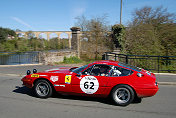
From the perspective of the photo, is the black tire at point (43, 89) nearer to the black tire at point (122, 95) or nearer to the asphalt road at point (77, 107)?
the asphalt road at point (77, 107)

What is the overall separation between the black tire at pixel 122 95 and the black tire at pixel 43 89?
212 cm

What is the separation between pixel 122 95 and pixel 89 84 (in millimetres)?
1082

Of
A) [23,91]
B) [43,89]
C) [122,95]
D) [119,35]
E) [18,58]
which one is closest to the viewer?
[122,95]

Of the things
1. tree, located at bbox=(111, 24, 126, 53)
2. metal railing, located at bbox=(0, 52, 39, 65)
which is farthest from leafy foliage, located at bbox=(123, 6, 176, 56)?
metal railing, located at bbox=(0, 52, 39, 65)

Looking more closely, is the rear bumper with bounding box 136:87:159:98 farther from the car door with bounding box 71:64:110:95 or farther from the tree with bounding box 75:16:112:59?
the tree with bounding box 75:16:112:59

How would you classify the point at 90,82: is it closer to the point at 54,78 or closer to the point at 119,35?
the point at 54,78

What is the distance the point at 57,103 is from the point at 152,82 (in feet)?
9.91

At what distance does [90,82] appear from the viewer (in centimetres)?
484

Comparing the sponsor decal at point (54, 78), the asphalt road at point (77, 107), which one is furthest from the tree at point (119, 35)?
the sponsor decal at point (54, 78)

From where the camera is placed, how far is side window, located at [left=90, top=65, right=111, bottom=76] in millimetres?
4931

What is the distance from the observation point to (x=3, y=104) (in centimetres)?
472

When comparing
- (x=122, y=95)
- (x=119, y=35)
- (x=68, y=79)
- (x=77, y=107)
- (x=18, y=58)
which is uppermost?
(x=119, y=35)

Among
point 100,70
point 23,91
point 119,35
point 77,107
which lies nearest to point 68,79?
point 77,107

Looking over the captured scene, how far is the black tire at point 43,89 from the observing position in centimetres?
518
